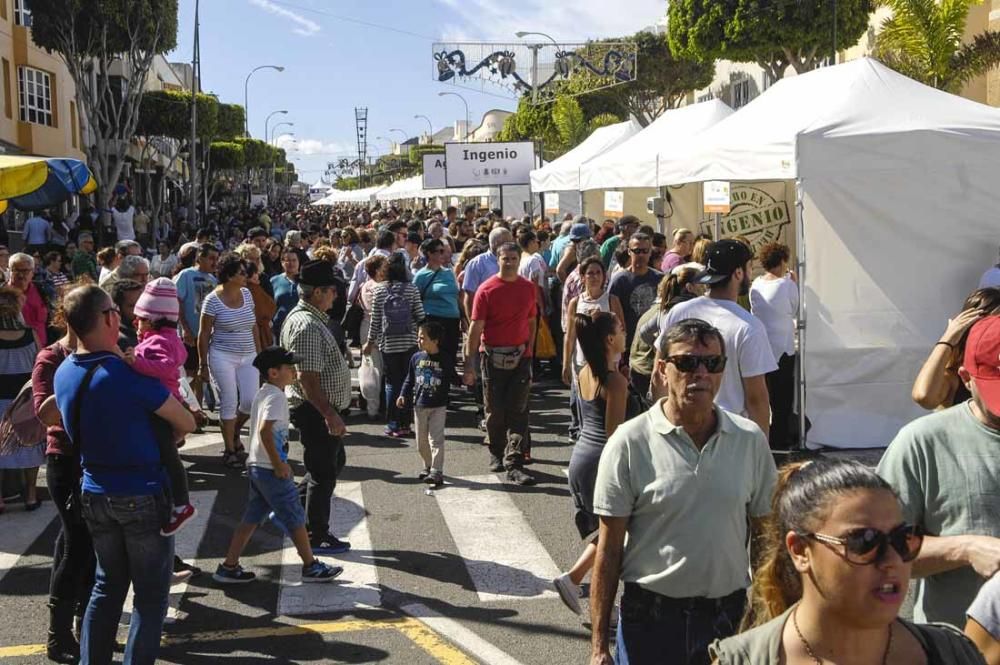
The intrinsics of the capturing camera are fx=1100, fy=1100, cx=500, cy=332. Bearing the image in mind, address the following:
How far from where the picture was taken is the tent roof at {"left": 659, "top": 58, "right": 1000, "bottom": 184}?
9227 millimetres

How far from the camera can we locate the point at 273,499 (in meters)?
6.30

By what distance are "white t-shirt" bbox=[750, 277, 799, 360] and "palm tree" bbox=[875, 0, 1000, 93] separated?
1315cm

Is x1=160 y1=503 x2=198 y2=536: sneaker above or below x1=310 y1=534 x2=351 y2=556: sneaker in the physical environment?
above

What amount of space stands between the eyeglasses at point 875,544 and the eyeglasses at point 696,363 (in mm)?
1405

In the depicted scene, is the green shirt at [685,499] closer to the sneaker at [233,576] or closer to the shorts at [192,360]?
the sneaker at [233,576]

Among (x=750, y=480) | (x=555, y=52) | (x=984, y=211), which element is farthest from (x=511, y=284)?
(x=555, y=52)

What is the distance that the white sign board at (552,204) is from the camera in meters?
25.5

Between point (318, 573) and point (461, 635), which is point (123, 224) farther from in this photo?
point (461, 635)

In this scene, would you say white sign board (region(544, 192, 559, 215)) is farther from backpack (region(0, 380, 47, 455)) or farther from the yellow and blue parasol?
backpack (region(0, 380, 47, 455))

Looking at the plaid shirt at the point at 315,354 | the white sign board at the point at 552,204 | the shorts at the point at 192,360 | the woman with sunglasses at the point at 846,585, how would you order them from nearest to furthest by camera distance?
the woman with sunglasses at the point at 846,585 < the plaid shirt at the point at 315,354 < the shorts at the point at 192,360 < the white sign board at the point at 552,204

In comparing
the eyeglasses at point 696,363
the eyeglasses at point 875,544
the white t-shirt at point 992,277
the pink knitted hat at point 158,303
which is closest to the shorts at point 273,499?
the pink knitted hat at point 158,303

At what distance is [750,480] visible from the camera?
353cm

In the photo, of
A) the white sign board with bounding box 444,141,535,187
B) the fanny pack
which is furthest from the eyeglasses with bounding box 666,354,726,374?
the white sign board with bounding box 444,141,535,187

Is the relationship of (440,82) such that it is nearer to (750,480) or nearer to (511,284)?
(511,284)
